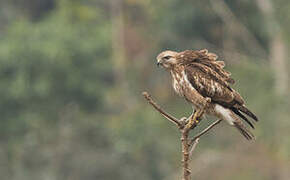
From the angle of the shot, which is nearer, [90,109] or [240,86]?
[240,86]

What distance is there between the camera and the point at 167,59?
9.04m

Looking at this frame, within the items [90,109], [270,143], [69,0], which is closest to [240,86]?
[270,143]

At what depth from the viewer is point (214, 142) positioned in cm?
2986

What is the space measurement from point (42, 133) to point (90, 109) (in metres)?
4.48

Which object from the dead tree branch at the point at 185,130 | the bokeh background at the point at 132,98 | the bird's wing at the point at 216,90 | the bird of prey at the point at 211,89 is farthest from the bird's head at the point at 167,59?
the bokeh background at the point at 132,98

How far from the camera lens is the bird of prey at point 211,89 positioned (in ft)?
28.6

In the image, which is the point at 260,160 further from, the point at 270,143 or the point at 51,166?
the point at 51,166

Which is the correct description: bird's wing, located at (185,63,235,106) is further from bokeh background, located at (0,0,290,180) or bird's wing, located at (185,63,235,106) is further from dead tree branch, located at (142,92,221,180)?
bokeh background, located at (0,0,290,180)

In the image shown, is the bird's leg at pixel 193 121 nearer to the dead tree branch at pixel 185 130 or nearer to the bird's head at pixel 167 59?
the dead tree branch at pixel 185 130

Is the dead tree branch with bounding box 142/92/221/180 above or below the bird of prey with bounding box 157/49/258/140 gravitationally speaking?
below

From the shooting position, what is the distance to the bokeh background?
26.2 meters

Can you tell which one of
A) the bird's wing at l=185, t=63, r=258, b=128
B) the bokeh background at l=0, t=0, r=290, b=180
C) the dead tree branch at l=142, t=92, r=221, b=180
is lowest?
the dead tree branch at l=142, t=92, r=221, b=180

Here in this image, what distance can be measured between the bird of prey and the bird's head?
3.6 inches

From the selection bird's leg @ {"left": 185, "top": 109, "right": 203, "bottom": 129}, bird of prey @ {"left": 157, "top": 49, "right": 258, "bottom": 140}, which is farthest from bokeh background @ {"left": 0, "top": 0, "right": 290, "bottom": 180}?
bird's leg @ {"left": 185, "top": 109, "right": 203, "bottom": 129}
